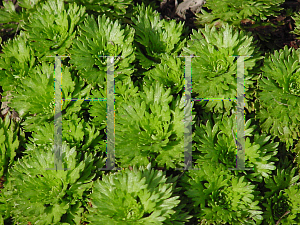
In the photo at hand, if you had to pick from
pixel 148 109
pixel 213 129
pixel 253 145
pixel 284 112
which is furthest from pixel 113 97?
pixel 284 112

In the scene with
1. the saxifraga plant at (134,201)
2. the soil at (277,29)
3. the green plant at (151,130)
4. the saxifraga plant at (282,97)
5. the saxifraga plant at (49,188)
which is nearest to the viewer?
the saxifraga plant at (134,201)

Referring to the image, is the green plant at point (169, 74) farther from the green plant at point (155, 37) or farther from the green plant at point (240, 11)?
the green plant at point (240, 11)

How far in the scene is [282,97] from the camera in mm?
2363

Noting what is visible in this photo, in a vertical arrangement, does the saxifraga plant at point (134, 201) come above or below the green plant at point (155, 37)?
below

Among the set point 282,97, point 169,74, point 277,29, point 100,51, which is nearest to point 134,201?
point 169,74

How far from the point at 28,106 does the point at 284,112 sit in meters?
2.39

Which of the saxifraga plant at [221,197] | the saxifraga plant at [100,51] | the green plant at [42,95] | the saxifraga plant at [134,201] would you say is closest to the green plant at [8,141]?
the green plant at [42,95]

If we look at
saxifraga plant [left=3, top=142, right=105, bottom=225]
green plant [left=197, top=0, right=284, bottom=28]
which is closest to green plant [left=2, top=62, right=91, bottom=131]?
saxifraga plant [left=3, top=142, right=105, bottom=225]

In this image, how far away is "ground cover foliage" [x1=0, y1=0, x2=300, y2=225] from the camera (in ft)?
6.84

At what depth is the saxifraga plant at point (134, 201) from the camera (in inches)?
75.0

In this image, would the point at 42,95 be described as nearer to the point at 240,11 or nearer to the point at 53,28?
the point at 53,28

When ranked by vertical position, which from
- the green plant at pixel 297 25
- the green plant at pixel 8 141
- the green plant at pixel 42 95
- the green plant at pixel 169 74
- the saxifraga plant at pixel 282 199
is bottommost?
the saxifraga plant at pixel 282 199

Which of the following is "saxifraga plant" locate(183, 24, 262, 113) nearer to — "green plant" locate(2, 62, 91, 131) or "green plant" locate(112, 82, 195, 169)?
"green plant" locate(112, 82, 195, 169)

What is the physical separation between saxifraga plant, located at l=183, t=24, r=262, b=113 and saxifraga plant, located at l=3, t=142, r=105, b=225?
1.21 meters
